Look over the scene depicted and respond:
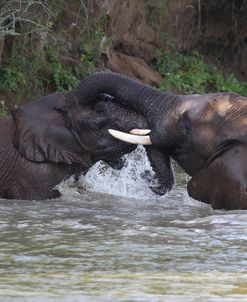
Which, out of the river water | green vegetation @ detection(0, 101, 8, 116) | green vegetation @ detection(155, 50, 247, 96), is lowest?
the river water

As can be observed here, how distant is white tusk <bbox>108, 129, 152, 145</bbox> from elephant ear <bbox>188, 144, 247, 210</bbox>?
23.3 inches

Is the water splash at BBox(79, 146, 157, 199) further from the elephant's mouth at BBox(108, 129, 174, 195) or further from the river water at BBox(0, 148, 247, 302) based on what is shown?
the elephant's mouth at BBox(108, 129, 174, 195)

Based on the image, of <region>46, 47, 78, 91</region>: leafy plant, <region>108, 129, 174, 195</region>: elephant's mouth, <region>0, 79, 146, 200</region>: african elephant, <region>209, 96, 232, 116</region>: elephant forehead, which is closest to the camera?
<region>209, 96, 232, 116</region>: elephant forehead

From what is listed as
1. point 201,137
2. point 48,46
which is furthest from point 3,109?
point 201,137

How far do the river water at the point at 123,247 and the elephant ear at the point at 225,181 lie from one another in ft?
0.48

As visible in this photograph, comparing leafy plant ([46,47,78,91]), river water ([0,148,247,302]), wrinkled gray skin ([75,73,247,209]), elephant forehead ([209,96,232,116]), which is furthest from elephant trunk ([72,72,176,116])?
leafy plant ([46,47,78,91])

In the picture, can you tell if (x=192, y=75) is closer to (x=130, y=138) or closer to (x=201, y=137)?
(x=130, y=138)

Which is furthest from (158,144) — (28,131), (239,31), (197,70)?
(239,31)

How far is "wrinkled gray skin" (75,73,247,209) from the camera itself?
33.7ft

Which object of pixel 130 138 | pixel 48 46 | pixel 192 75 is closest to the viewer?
pixel 130 138

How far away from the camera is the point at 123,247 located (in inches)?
335

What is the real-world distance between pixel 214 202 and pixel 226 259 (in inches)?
99.0

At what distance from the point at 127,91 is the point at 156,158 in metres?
0.70

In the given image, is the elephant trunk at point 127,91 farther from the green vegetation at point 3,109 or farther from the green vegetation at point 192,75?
the green vegetation at point 192,75
